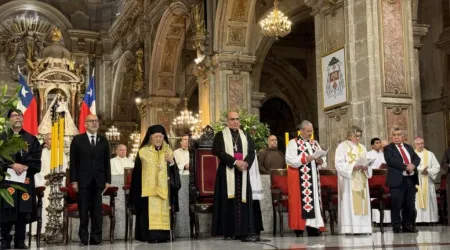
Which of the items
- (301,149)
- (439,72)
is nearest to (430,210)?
(301,149)

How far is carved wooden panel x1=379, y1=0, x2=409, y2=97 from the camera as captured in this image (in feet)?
35.3

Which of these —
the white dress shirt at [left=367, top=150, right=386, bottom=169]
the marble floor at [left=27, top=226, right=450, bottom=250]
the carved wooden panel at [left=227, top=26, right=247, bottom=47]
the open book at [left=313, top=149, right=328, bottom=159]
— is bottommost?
the marble floor at [left=27, top=226, right=450, bottom=250]

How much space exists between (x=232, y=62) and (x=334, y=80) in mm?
5500

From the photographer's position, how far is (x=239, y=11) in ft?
54.4

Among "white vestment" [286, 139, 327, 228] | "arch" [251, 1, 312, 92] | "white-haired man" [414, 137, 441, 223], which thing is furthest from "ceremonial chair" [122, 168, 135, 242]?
"arch" [251, 1, 312, 92]

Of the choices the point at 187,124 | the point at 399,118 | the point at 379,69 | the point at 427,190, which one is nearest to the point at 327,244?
the point at 399,118

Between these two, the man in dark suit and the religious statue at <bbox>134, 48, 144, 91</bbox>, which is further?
the religious statue at <bbox>134, 48, 144, 91</bbox>

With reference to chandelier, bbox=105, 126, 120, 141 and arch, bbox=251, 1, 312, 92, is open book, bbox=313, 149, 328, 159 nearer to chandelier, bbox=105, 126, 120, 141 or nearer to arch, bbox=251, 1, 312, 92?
arch, bbox=251, 1, 312, 92

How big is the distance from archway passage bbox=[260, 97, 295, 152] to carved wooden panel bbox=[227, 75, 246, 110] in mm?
6689

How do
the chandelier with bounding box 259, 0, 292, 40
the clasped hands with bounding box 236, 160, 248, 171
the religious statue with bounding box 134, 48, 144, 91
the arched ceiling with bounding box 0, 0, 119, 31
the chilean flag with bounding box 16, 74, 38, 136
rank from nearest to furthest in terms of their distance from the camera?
the clasped hands with bounding box 236, 160, 248, 171 < the chandelier with bounding box 259, 0, 292, 40 < the chilean flag with bounding box 16, 74, 38, 136 < the religious statue with bounding box 134, 48, 144, 91 < the arched ceiling with bounding box 0, 0, 119, 31

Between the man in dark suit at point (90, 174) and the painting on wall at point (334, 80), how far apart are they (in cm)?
489

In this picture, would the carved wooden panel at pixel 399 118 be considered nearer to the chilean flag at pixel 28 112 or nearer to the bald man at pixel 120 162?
the bald man at pixel 120 162

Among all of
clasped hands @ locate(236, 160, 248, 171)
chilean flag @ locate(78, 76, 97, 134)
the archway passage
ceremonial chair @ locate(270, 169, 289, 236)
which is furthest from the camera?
the archway passage

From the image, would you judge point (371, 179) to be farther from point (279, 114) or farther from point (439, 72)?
point (279, 114)
